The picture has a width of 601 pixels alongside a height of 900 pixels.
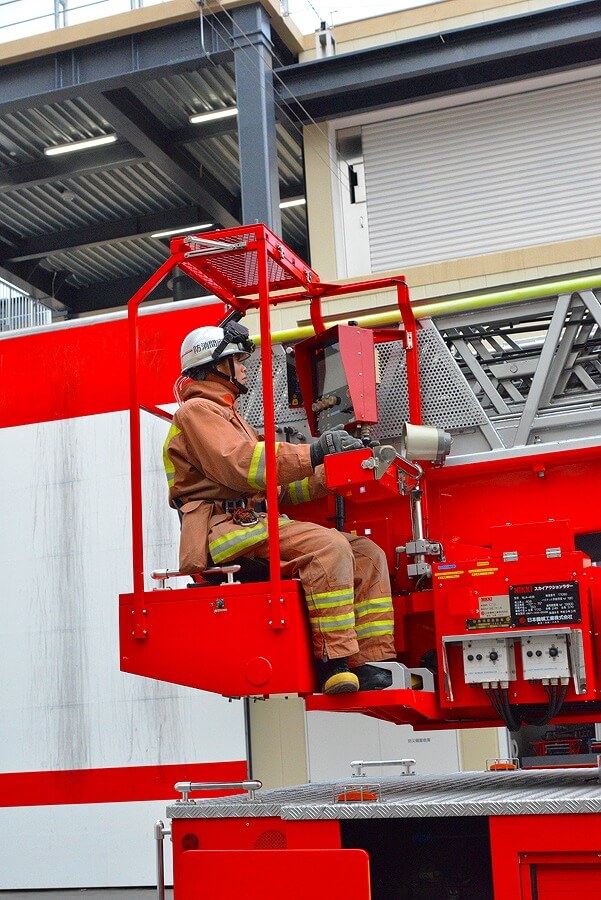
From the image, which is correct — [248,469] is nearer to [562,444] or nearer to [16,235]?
[562,444]

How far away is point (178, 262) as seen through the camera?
613 centimetres

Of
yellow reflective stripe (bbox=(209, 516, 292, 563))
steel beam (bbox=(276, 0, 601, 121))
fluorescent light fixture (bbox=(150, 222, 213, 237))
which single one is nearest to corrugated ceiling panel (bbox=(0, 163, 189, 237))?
fluorescent light fixture (bbox=(150, 222, 213, 237))

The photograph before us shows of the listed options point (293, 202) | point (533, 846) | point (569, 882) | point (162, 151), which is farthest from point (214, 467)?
point (293, 202)

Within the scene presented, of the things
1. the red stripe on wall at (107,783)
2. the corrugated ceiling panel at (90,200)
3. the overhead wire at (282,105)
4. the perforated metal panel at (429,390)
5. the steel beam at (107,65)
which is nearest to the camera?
the perforated metal panel at (429,390)

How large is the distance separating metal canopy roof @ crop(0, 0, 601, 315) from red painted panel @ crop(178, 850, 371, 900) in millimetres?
12539

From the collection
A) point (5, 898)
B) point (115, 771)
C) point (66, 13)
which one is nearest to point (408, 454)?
point (115, 771)

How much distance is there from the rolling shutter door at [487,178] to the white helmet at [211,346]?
9843 millimetres

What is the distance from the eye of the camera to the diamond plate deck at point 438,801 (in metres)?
4.83

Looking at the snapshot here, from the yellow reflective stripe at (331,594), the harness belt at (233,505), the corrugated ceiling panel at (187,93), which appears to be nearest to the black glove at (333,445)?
the harness belt at (233,505)

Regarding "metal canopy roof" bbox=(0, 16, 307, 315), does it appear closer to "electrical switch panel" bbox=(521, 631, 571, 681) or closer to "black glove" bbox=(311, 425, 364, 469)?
"black glove" bbox=(311, 425, 364, 469)

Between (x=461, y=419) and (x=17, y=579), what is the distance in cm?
716

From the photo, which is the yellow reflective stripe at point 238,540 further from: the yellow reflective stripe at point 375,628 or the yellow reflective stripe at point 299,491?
the yellow reflective stripe at point 375,628

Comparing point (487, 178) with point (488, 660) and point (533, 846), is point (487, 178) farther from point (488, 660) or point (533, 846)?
point (533, 846)

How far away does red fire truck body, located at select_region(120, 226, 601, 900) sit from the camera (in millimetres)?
5039
